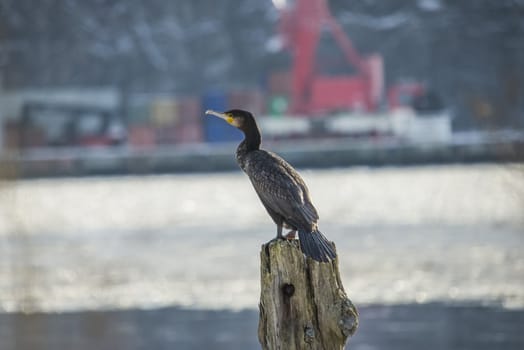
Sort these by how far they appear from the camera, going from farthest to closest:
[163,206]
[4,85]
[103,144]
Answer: [4,85] < [103,144] < [163,206]

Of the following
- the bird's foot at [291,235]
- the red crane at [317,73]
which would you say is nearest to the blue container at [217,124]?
the red crane at [317,73]

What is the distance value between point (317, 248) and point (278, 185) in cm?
41

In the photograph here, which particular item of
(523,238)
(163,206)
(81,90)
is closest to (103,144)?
(81,90)

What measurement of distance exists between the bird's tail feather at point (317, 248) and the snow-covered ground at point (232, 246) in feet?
29.0

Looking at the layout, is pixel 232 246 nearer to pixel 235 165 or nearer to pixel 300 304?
pixel 300 304

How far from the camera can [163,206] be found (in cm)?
3441

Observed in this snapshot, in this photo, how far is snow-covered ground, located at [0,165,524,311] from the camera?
14914mm

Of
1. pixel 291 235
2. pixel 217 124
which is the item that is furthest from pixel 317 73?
pixel 291 235

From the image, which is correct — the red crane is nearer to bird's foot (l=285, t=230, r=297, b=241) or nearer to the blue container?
the blue container

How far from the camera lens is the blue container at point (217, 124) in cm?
6334

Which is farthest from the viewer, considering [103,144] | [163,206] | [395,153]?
[103,144]

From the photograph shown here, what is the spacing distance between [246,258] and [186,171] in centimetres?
3776

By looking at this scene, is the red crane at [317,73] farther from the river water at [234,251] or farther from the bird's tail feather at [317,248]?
the bird's tail feather at [317,248]

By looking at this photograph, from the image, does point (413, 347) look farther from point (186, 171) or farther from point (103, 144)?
point (103, 144)
